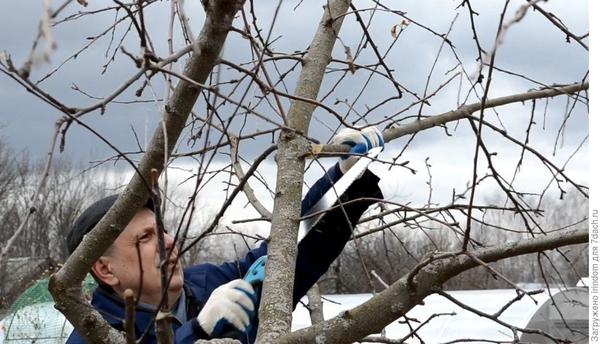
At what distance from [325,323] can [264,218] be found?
1.23m

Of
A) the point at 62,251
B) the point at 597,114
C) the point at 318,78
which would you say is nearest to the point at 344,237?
the point at 318,78

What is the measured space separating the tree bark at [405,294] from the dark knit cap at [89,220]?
3.19 feet

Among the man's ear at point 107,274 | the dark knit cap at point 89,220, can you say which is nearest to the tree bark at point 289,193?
the dark knit cap at point 89,220

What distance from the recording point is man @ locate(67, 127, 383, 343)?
8.88ft

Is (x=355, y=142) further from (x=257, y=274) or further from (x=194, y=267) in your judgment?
(x=194, y=267)

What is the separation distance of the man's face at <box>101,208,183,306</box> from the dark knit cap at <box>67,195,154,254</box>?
0.27ft

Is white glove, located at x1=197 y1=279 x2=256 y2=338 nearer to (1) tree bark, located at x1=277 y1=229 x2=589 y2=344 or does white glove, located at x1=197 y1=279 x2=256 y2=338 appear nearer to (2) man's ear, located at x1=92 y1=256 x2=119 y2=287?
(1) tree bark, located at x1=277 y1=229 x2=589 y2=344

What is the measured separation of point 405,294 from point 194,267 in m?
1.32

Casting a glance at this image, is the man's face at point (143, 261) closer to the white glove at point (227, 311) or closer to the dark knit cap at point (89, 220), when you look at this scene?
the dark knit cap at point (89, 220)

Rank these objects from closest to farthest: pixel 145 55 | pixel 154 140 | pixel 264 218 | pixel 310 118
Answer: pixel 145 55, pixel 154 140, pixel 310 118, pixel 264 218

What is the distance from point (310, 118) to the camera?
2900 mm

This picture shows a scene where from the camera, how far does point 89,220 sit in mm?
2830

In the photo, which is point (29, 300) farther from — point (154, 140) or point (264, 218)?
point (154, 140)

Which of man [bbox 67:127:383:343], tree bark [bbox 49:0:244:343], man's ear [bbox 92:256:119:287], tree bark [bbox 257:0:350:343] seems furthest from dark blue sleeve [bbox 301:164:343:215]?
tree bark [bbox 49:0:244:343]
